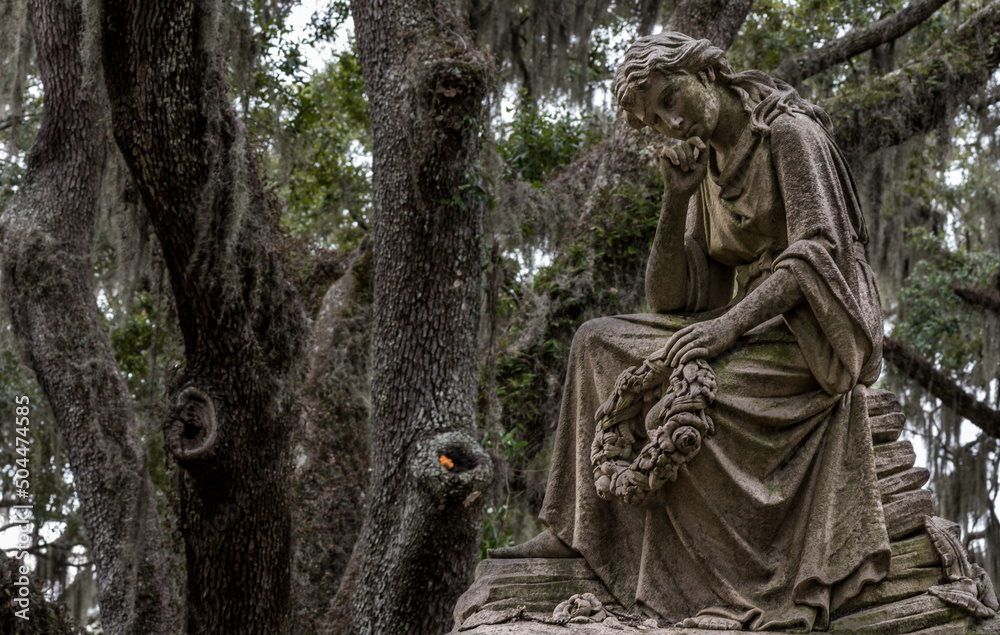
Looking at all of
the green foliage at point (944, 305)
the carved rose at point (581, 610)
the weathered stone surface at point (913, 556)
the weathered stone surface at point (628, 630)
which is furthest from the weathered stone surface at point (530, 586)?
the green foliage at point (944, 305)

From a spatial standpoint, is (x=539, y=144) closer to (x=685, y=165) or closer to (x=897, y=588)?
(x=685, y=165)

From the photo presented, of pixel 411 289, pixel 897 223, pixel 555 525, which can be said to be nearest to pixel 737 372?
pixel 555 525

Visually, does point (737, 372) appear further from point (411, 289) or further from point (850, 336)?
point (411, 289)

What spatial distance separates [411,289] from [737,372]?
2.66 m

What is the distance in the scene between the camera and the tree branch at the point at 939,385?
1119 centimetres

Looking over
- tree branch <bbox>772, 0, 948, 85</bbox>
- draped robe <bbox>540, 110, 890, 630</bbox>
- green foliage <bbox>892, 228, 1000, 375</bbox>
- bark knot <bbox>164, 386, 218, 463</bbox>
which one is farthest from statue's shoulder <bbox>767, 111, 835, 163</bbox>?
green foliage <bbox>892, 228, 1000, 375</bbox>

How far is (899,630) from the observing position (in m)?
3.18

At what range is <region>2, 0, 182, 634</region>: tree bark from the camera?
6469mm

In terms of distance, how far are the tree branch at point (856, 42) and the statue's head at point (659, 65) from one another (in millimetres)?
5688

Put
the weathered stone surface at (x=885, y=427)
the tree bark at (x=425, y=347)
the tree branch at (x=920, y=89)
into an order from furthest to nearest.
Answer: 1. the tree branch at (x=920, y=89)
2. the tree bark at (x=425, y=347)
3. the weathered stone surface at (x=885, y=427)

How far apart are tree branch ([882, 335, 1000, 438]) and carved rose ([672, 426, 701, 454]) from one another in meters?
8.41

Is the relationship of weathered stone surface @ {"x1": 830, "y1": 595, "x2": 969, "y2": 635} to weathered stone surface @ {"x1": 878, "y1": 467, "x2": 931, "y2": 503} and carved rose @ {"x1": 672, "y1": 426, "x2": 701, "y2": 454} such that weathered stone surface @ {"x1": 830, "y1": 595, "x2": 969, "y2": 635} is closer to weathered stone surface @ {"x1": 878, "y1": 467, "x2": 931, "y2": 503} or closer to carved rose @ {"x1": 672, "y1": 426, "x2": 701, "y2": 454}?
weathered stone surface @ {"x1": 878, "y1": 467, "x2": 931, "y2": 503}

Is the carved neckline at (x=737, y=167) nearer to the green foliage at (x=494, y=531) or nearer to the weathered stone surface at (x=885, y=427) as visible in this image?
the weathered stone surface at (x=885, y=427)

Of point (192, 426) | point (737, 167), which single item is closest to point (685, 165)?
point (737, 167)
